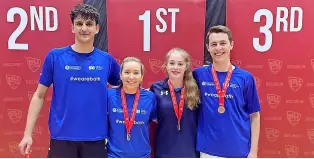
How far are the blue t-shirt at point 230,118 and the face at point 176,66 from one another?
21 centimetres

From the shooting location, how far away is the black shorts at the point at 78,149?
242cm

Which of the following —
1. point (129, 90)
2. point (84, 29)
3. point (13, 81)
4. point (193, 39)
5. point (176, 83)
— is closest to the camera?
point (84, 29)

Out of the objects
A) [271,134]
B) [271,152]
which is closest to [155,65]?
[271,134]

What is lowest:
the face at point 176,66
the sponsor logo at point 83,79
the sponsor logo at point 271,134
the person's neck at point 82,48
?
the sponsor logo at point 271,134

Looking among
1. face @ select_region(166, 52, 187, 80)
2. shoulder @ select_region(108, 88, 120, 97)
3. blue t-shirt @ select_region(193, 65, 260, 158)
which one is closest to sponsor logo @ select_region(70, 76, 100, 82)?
shoulder @ select_region(108, 88, 120, 97)

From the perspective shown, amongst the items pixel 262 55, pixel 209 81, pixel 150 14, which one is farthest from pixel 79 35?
pixel 262 55

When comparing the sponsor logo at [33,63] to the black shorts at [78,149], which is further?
the sponsor logo at [33,63]

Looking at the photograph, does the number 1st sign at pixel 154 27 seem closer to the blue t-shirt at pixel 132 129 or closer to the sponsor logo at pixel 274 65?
the sponsor logo at pixel 274 65

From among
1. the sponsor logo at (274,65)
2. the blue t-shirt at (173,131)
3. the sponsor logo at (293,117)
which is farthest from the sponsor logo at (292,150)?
the blue t-shirt at (173,131)

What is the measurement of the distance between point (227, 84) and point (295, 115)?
156 cm

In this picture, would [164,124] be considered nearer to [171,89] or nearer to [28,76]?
[171,89]

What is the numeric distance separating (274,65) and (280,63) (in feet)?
0.21

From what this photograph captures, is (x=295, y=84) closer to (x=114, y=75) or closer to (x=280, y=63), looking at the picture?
(x=280, y=63)

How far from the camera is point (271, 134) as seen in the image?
3662 millimetres
